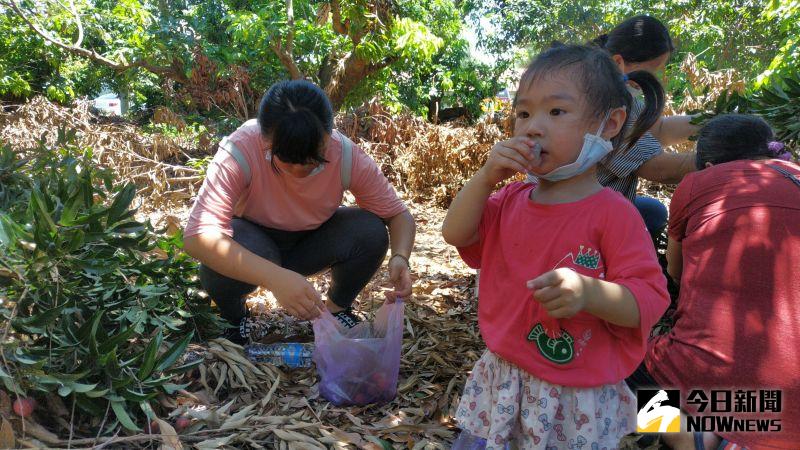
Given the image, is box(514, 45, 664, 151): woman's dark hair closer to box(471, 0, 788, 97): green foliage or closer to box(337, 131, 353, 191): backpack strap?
box(337, 131, 353, 191): backpack strap

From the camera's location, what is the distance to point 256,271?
202cm

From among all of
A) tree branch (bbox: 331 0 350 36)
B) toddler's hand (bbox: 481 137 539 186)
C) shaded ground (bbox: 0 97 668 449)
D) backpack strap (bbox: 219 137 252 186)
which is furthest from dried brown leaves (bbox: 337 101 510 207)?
toddler's hand (bbox: 481 137 539 186)

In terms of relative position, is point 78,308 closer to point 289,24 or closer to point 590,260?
point 590,260

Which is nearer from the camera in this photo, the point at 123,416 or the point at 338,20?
the point at 123,416

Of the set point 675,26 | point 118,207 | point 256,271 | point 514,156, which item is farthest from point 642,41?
point 675,26

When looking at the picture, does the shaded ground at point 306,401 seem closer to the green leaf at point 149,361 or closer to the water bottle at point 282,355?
the water bottle at point 282,355

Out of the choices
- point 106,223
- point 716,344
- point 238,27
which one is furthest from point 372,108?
point 716,344

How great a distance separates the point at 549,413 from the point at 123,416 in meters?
1.15

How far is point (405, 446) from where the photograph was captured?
6.21 ft

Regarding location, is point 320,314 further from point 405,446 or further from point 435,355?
point 435,355

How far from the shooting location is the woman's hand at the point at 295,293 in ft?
6.33

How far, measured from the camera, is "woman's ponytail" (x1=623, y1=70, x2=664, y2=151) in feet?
5.53

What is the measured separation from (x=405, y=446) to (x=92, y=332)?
100 centimetres

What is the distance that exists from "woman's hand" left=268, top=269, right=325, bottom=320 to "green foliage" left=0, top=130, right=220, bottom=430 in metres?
0.31
